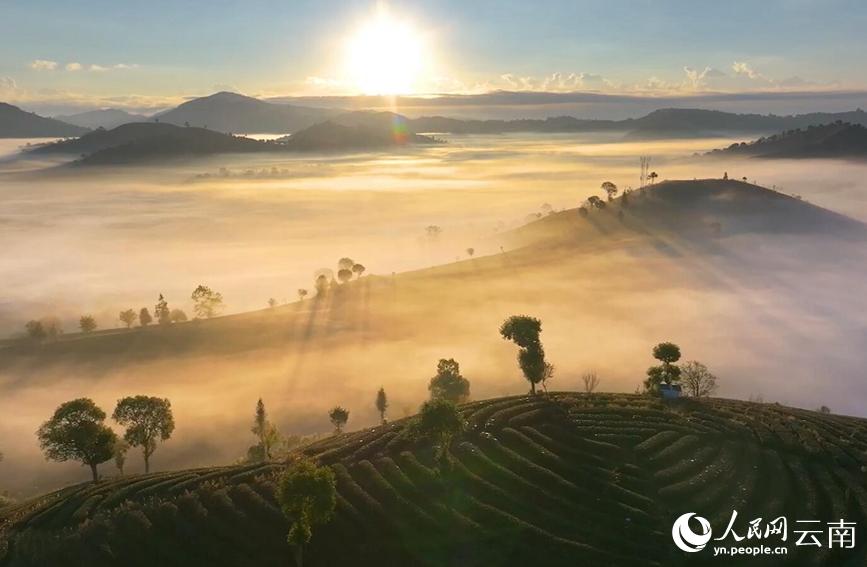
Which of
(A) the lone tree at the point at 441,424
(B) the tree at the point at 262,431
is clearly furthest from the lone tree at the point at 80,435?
(A) the lone tree at the point at 441,424

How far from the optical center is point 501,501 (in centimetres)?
7094

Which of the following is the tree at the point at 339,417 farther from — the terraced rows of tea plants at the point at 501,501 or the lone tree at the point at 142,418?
the terraced rows of tea plants at the point at 501,501

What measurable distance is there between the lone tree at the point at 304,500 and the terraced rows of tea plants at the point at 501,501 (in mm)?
3609

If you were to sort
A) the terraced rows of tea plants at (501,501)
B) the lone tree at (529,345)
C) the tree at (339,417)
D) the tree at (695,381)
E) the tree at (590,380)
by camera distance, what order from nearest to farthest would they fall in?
the terraced rows of tea plants at (501,501)
the lone tree at (529,345)
the tree at (695,381)
the tree at (339,417)
the tree at (590,380)

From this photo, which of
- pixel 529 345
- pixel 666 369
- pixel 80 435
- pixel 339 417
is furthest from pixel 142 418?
pixel 666 369

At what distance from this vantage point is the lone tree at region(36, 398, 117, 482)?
90625mm

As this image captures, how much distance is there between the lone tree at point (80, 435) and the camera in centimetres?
9062

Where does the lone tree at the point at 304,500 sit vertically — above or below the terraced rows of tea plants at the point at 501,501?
above

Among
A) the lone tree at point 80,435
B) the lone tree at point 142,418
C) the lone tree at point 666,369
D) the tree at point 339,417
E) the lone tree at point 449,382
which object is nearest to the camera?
the lone tree at point 80,435

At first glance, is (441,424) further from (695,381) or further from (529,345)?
(695,381)

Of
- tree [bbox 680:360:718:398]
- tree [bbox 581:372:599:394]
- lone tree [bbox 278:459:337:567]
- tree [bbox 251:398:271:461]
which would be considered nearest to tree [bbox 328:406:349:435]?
tree [bbox 251:398:271:461]

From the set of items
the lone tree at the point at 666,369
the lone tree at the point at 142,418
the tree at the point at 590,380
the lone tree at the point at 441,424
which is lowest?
the tree at the point at 590,380

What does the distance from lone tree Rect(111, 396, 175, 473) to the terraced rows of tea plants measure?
76.7 feet

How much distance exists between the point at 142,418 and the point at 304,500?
6103cm
